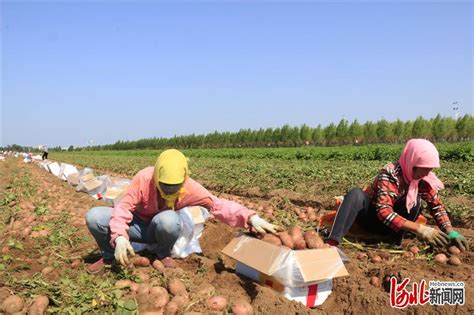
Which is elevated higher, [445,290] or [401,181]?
[401,181]

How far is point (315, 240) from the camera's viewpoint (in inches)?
104

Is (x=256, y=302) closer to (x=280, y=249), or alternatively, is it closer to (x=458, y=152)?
(x=280, y=249)

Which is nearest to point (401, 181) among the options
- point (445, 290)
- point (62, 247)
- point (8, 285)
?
point (445, 290)

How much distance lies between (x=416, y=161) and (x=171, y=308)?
7.44 feet

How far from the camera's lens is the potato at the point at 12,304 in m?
2.01

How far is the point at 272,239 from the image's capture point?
8.62 ft

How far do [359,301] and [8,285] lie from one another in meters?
2.20

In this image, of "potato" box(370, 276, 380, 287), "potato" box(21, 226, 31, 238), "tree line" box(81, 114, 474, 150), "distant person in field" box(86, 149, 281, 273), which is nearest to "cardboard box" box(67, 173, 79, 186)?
"potato" box(21, 226, 31, 238)

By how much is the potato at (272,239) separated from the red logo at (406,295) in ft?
2.57

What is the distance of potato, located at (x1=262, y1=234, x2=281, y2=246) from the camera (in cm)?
260

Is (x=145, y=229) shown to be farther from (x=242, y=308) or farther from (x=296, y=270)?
(x=296, y=270)

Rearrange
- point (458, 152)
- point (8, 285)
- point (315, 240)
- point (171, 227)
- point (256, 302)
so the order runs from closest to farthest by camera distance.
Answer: point (256, 302) → point (8, 285) → point (315, 240) → point (171, 227) → point (458, 152)

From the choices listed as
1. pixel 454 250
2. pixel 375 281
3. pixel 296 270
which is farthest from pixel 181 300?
pixel 454 250

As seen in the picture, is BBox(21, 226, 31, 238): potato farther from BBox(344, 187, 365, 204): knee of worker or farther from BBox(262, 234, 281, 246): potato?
BBox(344, 187, 365, 204): knee of worker
